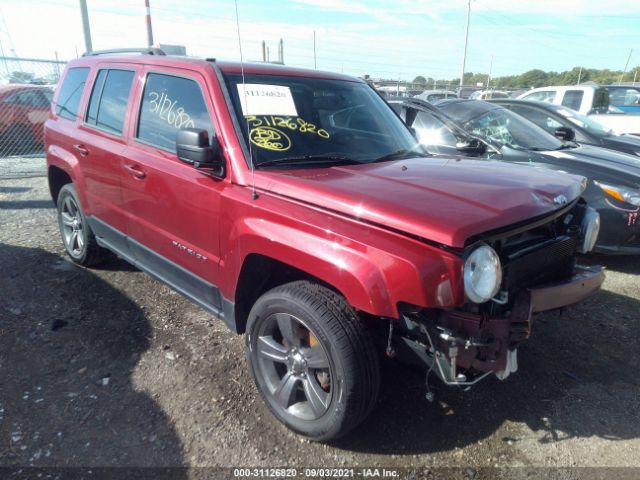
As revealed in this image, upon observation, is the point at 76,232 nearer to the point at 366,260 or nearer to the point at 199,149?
the point at 199,149

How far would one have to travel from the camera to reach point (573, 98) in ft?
35.1

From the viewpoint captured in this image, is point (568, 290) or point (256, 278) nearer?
point (568, 290)

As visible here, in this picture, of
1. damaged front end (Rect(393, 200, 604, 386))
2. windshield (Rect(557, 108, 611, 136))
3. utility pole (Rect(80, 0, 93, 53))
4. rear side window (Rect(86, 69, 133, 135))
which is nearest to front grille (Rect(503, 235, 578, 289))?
damaged front end (Rect(393, 200, 604, 386))

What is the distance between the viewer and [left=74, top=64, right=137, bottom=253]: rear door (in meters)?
3.52

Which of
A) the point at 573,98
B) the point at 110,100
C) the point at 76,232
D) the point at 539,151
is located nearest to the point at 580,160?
the point at 539,151

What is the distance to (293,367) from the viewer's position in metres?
2.54

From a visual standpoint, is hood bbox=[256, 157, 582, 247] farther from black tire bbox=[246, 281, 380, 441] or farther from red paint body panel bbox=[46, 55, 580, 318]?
black tire bbox=[246, 281, 380, 441]

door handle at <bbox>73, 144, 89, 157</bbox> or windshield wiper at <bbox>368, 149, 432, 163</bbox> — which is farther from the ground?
windshield wiper at <bbox>368, 149, 432, 163</bbox>

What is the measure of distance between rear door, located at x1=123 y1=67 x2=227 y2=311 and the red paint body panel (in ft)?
0.04

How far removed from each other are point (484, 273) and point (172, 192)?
1.95 metres

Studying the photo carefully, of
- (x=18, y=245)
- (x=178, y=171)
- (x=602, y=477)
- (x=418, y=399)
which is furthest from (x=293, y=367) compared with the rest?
(x=18, y=245)

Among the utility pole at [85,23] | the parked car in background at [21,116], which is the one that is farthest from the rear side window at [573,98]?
the parked car in background at [21,116]

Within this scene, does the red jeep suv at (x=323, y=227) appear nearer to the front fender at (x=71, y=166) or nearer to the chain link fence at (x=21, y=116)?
the front fender at (x=71, y=166)

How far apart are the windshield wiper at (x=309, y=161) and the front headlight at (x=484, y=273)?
113 centimetres
